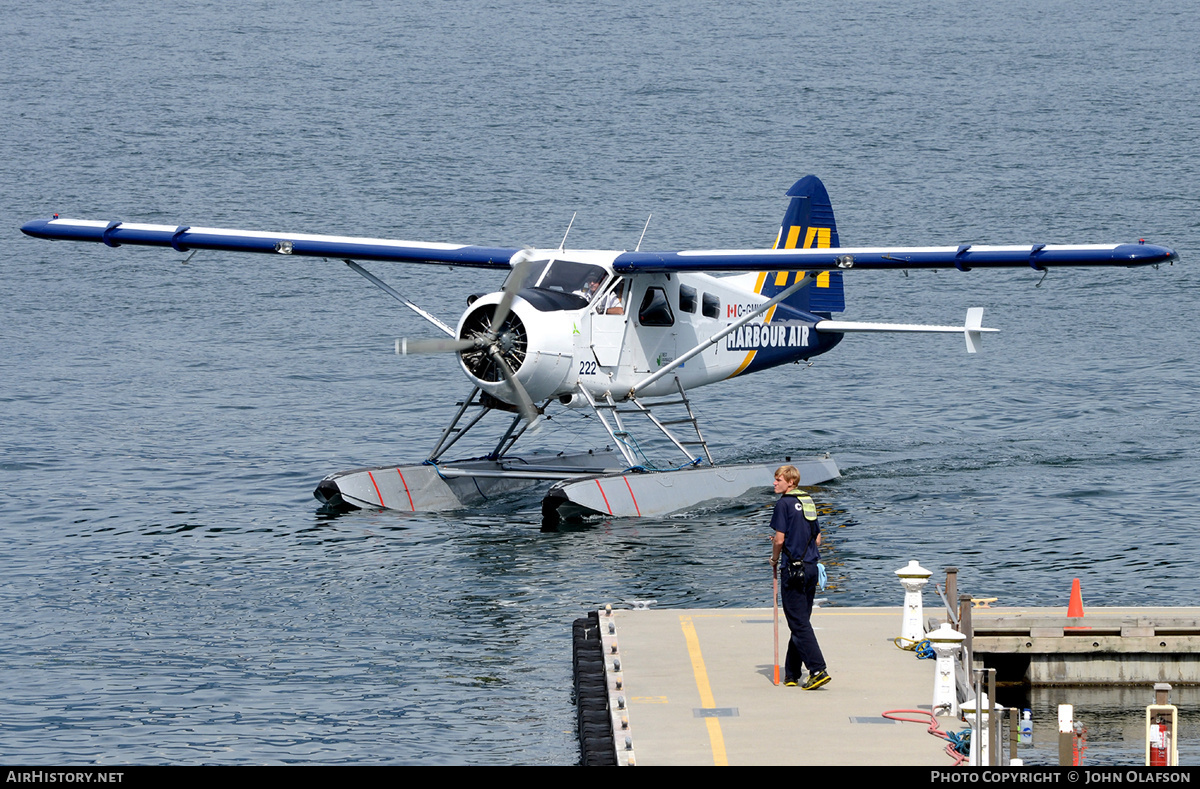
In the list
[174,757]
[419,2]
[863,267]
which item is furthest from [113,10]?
[174,757]

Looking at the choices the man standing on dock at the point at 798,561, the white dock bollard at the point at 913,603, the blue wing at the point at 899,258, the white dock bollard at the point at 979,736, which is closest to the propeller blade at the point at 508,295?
the blue wing at the point at 899,258

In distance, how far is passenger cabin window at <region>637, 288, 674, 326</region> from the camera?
22359 mm

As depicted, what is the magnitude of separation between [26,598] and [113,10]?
88.1 m

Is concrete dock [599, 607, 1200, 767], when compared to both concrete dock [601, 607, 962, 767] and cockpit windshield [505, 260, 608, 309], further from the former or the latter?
cockpit windshield [505, 260, 608, 309]

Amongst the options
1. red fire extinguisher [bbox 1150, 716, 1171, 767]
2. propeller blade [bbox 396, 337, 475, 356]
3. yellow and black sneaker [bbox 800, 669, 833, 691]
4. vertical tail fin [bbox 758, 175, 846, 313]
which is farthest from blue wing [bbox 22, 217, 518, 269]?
red fire extinguisher [bbox 1150, 716, 1171, 767]

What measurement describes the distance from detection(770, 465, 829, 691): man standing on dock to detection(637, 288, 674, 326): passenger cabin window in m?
9.97

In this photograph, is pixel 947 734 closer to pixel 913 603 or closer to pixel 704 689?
pixel 704 689

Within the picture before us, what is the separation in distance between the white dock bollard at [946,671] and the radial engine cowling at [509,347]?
9.01 metres

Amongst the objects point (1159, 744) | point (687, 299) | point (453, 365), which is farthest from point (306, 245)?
point (453, 365)

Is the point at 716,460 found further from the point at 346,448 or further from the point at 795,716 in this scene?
the point at 795,716

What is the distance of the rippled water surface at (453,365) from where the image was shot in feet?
53.0

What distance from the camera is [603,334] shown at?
71.0 feet

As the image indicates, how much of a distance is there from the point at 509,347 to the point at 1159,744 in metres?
10.9

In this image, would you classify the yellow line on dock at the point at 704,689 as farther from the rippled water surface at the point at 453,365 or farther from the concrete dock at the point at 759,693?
the rippled water surface at the point at 453,365
